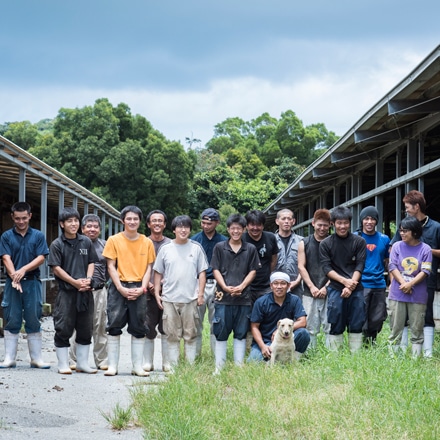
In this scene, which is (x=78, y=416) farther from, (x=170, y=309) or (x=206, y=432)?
(x=170, y=309)

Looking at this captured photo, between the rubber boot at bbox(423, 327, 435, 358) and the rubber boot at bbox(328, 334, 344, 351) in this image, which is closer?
the rubber boot at bbox(423, 327, 435, 358)

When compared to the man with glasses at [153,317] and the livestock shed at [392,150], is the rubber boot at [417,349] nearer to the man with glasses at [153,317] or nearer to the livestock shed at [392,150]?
the man with glasses at [153,317]

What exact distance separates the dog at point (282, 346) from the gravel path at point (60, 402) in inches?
44.3

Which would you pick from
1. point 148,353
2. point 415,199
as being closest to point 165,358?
point 148,353

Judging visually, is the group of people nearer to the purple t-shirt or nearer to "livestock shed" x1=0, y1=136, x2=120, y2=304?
the purple t-shirt

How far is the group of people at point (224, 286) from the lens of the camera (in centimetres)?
763

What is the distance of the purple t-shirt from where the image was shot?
24.6 ft

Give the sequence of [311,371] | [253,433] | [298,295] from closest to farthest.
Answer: [253,433] → [311,371] → [298,295]

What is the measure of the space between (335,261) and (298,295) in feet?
2.38

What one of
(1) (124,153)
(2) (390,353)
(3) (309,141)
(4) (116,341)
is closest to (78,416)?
(4) (116,341)

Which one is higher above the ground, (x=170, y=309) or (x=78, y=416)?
(x=170, y=309)

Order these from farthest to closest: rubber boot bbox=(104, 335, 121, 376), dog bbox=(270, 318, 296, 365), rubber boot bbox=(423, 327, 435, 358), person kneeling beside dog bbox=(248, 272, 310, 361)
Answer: rubber boot bbox=(423, 327, 435, 358) < rubber boot bbox=(104, 335, 121, 376) < person kneeling beside dog bbox=(248, 272, 310, 361) < dog bbox=(270, 318, 296, 365)

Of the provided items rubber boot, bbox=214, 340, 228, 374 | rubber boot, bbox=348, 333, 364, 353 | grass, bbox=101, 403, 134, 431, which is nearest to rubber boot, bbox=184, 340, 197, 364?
Result: rubber boot, bbox=214, 340, 228, 374

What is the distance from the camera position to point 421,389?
19.5 ft
